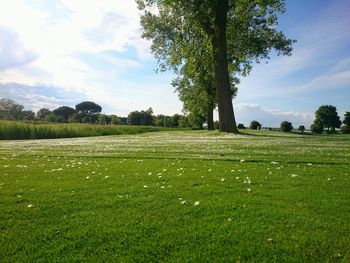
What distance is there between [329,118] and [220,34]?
63.4m

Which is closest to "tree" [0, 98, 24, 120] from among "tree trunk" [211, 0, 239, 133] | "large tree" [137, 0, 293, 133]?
Answer: "large tree" [137, 0, 293, 133]

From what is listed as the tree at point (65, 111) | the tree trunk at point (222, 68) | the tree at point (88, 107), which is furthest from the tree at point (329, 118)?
the tree at point (88, 107)

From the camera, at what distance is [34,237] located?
15.0ft

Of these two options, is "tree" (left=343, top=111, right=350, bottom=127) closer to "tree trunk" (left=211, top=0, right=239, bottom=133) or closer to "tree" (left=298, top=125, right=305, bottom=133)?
"tree" (left=298, top=125, right=305, bottom=133)

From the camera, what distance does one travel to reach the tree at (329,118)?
8181cm

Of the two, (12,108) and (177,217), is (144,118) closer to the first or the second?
(12,108)

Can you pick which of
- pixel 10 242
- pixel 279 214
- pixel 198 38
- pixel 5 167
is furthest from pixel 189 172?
pixel 198 38

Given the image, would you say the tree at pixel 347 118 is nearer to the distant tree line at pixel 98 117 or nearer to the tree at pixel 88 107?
the distant tree line at pixel 98 117

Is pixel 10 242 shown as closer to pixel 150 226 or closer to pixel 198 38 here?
pixel 150 226

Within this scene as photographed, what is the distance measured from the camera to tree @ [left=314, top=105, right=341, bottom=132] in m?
81.8

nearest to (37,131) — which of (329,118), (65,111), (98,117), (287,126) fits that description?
(287,126)

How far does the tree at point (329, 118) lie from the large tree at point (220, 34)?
52.6m

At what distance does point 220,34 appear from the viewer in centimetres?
3080

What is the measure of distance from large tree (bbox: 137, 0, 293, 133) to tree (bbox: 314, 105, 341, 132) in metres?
52.6
